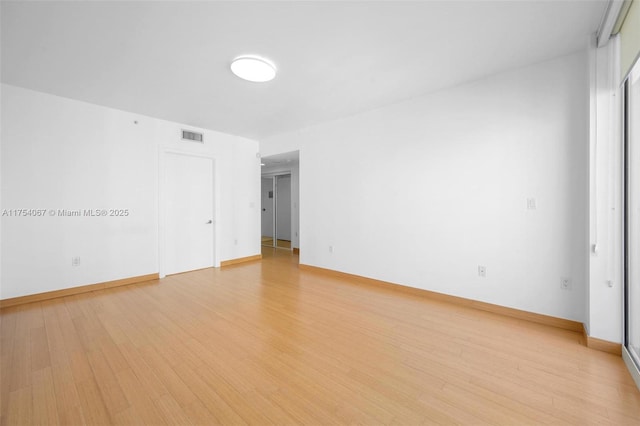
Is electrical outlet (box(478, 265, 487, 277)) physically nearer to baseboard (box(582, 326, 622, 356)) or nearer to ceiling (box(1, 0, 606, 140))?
baseboard (box(582, 326, 622, 356))

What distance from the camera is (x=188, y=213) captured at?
4746 mm

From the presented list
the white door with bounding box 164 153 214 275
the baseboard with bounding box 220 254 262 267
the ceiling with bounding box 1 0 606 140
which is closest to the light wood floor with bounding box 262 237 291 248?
the baseboard with bounding box 220 254 262 267

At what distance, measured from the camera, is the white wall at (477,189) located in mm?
2516

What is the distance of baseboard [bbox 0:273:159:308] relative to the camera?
309cm

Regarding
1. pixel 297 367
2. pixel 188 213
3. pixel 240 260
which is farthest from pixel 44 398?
pixel 240 260

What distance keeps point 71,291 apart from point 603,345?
19.9ft

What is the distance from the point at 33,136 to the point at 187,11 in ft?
10.0

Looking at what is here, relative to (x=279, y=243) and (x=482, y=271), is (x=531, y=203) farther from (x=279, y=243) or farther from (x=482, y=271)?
(x=279, y=243)

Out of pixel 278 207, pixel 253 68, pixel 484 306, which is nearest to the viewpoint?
Result: pixel 253 68

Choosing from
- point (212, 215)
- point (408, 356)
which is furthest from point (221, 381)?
point (212, 215)

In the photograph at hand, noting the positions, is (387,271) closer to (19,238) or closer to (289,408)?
(289,408)

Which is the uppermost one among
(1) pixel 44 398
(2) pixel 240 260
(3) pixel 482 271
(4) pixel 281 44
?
(4) pixel 281 44

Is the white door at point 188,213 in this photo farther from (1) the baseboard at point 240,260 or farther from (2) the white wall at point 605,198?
(2) the white wall at point 605,198

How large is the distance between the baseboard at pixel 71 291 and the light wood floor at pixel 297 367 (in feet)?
0.44
